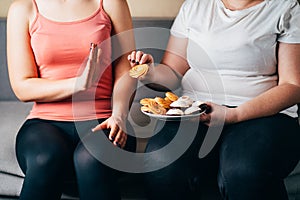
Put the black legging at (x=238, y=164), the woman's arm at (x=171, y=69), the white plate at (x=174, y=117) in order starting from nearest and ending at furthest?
the black legging at (x=238, y=164) → the white plate at (x=174, y=117) → the woman's arm at (x=171, y=69)

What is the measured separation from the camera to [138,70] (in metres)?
1.52

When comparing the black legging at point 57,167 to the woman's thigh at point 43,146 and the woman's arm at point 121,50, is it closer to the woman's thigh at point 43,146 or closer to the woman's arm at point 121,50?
the woman's thigh at point 43,146

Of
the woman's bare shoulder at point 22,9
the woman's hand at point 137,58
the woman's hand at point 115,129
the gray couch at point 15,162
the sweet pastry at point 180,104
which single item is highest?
the woman's bare shoulder at point 22,9

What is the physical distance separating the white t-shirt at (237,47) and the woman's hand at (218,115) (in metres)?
0.11

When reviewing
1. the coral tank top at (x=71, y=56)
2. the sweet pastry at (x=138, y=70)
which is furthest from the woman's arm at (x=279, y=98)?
the coral tank top at (x=71, y=56)

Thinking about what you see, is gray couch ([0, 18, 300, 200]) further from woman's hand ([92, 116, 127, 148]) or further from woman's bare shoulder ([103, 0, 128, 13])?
woman's bare shoulder ([103, 0, 128, 13])

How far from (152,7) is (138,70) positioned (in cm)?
69

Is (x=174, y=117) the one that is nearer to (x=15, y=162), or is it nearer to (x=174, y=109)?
(x=174, y=109)

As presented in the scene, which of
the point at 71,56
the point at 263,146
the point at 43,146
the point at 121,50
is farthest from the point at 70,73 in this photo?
the point at 263,146

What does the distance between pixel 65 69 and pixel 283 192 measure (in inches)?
29.7

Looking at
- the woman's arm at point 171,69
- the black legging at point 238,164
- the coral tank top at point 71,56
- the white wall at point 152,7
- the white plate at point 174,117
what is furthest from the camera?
the white wall at point 152,7

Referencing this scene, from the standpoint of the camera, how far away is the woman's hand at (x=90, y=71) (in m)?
1.38

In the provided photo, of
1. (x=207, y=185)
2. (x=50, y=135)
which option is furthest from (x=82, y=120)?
(x=207, y=185)

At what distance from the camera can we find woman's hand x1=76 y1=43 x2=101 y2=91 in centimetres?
138
